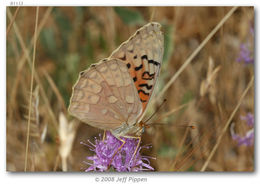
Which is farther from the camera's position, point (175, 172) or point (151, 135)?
point (151, 135)

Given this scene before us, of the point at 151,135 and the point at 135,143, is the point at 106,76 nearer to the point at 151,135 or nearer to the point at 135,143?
the point at 135,143

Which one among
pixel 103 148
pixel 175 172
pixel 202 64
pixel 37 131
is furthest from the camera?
pixel 202 64

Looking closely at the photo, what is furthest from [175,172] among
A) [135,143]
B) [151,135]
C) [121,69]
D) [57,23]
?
[57,23]

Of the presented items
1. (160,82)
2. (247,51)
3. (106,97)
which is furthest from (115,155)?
(247,51)

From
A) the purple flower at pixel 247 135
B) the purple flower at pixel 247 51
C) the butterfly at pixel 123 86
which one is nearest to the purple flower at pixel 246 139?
the purple flower at pixel 247 135

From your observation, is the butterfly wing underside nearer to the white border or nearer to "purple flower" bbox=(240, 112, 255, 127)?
the white border

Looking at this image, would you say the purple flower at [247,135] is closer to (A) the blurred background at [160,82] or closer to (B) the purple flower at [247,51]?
(A) the blurred background at [160,82]

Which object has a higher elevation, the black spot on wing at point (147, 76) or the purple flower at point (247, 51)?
the purple flower at point (247, 51)
